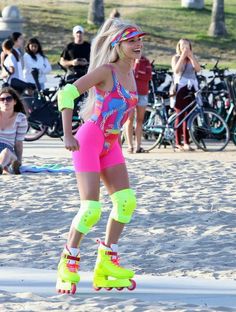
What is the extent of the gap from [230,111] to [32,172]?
4.58 metres

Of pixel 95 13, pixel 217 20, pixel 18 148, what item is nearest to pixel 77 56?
pixel 18 148

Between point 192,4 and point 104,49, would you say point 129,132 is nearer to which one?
point 104,49

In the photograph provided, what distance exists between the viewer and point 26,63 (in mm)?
19562

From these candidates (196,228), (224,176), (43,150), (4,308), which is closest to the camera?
(4,308)

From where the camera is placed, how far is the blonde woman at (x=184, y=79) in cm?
1666

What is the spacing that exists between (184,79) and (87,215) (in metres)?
10.1

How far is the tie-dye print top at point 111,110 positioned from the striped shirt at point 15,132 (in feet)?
22.1

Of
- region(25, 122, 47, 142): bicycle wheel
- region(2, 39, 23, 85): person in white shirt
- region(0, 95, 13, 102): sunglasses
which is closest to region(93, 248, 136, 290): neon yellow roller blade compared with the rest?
region(0, 95, 13, 102): sunglasses

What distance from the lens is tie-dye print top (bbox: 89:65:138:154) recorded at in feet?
23.4

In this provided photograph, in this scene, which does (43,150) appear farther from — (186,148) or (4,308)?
(4,308)

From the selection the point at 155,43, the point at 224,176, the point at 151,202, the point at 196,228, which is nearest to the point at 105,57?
the point at 196,228

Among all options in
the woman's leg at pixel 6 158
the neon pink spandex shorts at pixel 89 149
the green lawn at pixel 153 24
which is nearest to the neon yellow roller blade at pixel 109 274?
the neon pink spandex shorts at pixel 89 149

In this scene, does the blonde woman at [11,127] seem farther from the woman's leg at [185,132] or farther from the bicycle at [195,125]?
the woman's leg at [185,132]

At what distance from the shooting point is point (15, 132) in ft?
45.6
